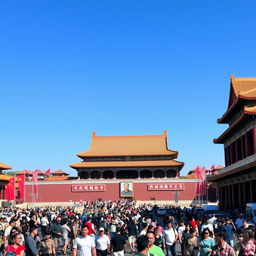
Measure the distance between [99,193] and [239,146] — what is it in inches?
1174

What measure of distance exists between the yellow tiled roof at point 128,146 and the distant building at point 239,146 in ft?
76.7

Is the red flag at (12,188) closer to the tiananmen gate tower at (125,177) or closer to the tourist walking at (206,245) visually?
the tiananmen gate tower at (125,177)

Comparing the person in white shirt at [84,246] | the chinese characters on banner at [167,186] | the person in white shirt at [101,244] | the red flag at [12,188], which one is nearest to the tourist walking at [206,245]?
the person in white shirt at [84,246]

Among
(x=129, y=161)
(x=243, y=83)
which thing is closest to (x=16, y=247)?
(x=243, y=83)

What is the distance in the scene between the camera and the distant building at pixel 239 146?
29192mm

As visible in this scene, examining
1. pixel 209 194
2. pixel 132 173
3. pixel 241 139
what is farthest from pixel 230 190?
pixel 132 173

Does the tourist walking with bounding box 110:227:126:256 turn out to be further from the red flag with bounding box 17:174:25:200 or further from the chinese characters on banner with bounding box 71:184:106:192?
the chinese characters on banner with bounding box 71:184:106:192

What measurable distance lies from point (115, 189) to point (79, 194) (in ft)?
18.3

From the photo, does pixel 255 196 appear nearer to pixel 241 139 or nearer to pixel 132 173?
pixel 241 139

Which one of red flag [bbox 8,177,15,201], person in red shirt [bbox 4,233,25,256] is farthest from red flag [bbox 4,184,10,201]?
person in red shirt [bbox 4,233,25,256]

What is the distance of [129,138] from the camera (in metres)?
70.6

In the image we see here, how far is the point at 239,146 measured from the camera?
35.5m

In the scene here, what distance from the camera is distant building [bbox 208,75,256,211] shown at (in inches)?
1149

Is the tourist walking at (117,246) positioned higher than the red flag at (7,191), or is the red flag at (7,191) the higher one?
the red flag at (7,191)
